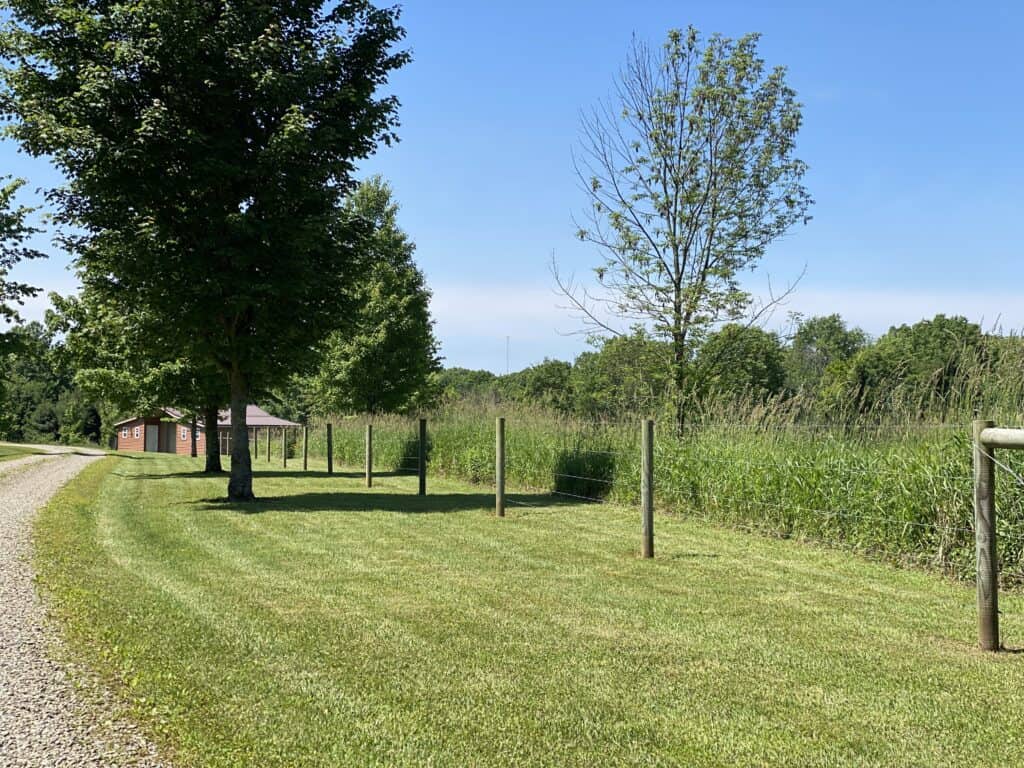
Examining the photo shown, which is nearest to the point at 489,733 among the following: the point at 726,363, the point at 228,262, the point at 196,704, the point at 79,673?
the point at 196,704

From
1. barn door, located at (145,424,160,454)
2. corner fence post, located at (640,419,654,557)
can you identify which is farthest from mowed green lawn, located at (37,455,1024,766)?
barn door, located at (145,424,160,454)

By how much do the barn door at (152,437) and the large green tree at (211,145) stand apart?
57359 mm

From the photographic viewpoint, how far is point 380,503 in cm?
1580

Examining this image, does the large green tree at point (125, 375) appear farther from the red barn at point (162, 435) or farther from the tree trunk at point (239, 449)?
the red barn at point (162, 435)

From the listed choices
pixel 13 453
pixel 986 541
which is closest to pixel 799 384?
pixel 986 541

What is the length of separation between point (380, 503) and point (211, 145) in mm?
6956

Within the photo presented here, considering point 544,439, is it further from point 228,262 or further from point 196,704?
point 196,704

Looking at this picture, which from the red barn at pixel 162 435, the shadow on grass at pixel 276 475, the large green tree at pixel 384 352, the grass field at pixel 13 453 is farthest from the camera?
the red barn at pixel 162 435

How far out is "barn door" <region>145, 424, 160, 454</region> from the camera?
230 feet

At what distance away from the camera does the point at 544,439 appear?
18.0 m

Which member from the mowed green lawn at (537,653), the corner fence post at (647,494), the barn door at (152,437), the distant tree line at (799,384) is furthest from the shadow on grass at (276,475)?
the barn door at (152,437)

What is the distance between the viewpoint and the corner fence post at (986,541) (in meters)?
5.42

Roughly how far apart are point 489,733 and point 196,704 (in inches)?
59.0

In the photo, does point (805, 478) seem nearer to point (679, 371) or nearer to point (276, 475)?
point (679, 371)
